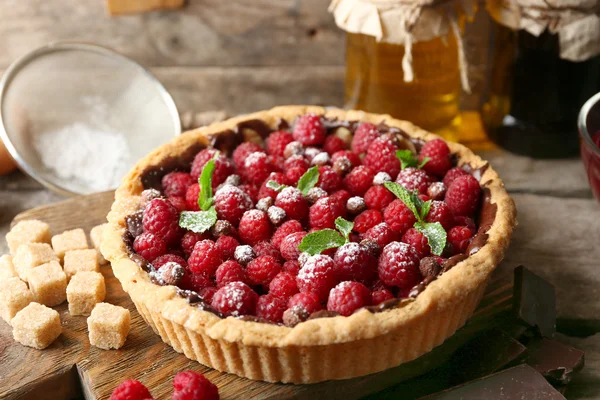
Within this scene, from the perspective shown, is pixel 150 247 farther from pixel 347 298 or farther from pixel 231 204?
pixel 347 298

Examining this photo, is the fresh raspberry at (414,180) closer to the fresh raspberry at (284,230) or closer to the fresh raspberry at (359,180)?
the fresh raspberry at (359,180)

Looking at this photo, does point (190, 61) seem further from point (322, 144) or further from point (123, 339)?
point (123, 339)

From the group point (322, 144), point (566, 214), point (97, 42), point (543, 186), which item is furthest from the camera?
point (97, 42)

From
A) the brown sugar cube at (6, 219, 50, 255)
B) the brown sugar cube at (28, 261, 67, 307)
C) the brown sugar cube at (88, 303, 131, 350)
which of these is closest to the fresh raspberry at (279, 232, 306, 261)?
the brown sugar cube at (88, 303, 131, 350)

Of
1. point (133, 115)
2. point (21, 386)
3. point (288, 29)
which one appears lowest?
point (21, 386)

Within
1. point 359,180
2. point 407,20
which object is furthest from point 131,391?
point 407,20

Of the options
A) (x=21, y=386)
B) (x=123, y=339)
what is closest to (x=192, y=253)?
(x=123, y=339)

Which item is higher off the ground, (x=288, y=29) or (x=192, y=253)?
(x=288, y=29)

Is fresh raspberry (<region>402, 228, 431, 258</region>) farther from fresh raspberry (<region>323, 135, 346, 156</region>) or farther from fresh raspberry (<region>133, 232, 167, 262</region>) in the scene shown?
fresh raspberry (<region>133, 232, 167, 262</region>)
